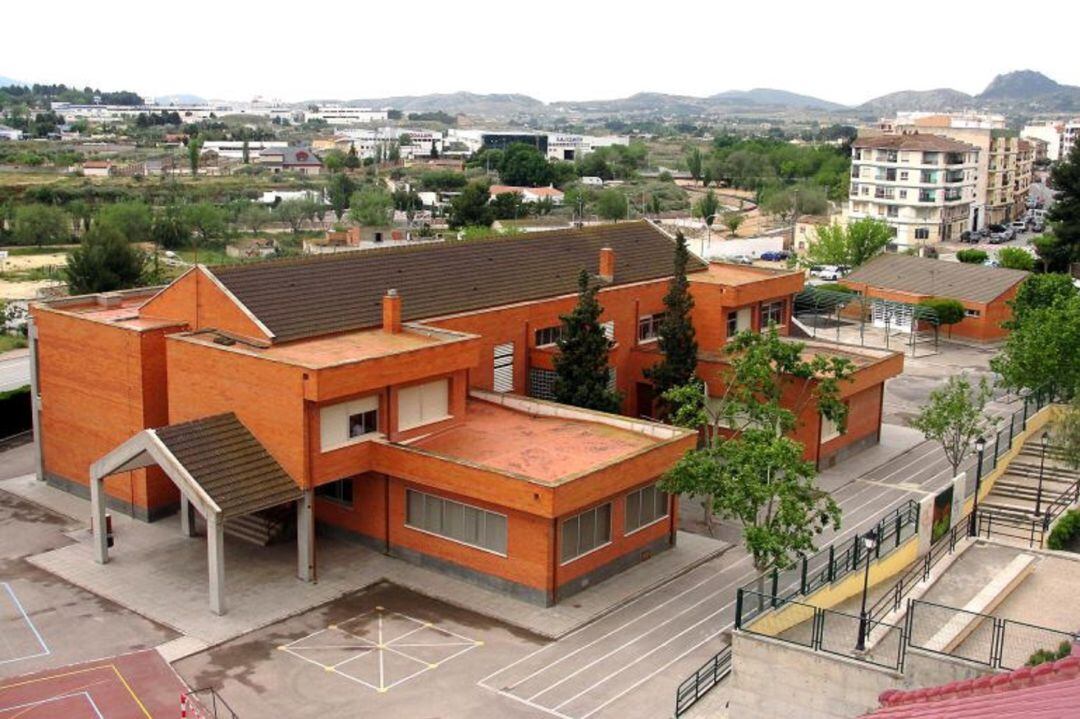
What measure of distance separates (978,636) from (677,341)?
20.2m

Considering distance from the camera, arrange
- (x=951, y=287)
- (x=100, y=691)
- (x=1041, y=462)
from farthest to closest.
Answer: (x=951, y=287) → (x=1041, y=462) → (x=100, y=691)

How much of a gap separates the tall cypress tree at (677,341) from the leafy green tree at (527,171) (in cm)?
13562

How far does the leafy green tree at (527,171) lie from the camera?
174m

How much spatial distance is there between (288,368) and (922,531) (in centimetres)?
1679

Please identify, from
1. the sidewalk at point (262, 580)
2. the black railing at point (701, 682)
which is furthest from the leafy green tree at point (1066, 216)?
the black railing at point (701, 682)

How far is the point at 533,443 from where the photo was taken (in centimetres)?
3322

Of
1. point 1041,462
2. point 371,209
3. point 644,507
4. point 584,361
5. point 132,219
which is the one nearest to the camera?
point 644,507

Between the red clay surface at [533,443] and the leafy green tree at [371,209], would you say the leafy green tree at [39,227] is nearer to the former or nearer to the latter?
the leafy green tree at [371,209]

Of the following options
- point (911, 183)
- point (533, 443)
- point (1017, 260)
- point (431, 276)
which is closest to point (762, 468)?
point (533, 443)

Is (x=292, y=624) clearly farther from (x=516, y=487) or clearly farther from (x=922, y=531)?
(x=922, y=531)

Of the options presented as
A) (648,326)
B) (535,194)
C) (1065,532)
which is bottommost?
(1065,532)

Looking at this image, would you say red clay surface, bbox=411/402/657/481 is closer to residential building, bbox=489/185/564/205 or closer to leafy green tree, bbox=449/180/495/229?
A: leafy green tree, bbox=449/180/495/229

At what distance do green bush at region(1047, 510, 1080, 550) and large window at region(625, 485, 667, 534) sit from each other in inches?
392

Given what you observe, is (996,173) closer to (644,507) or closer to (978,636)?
(644,507)
